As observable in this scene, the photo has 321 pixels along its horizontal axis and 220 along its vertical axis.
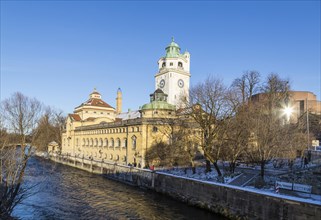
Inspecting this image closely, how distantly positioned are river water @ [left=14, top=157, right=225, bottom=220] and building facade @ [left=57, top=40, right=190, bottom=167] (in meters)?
10.6

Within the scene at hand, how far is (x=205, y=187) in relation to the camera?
66.9ft

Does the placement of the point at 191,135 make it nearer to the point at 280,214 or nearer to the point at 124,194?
the point at 124,194

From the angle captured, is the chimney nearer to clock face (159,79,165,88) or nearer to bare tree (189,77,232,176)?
clock face (159,79,165,88)

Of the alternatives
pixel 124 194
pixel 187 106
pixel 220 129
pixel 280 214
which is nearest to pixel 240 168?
pixel 220 129

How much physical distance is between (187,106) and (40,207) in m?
16.9

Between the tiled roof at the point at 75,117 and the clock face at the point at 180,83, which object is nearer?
the tiled roof at the point at 75,117

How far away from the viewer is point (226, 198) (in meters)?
18.4

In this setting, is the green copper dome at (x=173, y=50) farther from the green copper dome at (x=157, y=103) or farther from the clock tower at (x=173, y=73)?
the green copper dome at (x=157, y=103)

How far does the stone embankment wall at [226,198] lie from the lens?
14.1 metres

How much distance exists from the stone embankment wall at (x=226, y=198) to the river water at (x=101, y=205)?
0.73m

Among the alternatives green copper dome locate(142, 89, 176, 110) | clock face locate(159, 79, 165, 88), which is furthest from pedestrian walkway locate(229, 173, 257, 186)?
clock face locate(159, 79, 165, 88)

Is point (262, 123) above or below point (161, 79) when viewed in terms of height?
below

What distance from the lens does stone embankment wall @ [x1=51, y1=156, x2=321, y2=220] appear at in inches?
554

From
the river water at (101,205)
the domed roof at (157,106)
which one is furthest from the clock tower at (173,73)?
the river water at (101,205)
